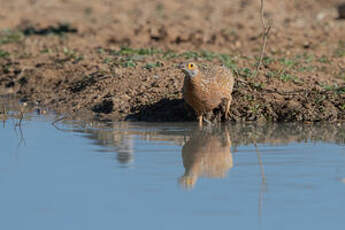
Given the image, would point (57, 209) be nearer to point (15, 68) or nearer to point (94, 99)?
point (94, 99)

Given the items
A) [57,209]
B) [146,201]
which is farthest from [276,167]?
[57,209]

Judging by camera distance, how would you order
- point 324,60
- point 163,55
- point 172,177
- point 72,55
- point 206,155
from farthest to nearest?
point 72,55, point 324,60, point 163,55, point 206,155, point 172,177

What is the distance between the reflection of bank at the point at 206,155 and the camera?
21.6ft

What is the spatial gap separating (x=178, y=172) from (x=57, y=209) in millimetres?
1443

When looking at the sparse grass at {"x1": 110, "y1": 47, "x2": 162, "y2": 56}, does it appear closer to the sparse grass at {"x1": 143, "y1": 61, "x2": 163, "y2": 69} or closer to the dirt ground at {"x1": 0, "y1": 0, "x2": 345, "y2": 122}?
the dirt ground at {"x1": 0, "y1": 0, "x2": 345, "y2": 122}

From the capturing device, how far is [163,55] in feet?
41.5

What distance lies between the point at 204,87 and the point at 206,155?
2050 mm

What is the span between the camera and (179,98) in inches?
404

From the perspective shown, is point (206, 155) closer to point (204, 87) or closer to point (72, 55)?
point (204, 87)

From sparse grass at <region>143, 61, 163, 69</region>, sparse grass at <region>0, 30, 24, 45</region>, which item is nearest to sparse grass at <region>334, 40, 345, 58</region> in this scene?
sparse grass at <region>143, 61, 163, 69</region>

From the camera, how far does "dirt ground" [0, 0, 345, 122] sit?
10.1 meters

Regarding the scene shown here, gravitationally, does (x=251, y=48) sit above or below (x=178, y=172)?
above

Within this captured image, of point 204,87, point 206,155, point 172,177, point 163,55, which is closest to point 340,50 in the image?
point 163,55

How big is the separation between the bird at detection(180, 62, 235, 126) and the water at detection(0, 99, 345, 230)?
1.18 ft
